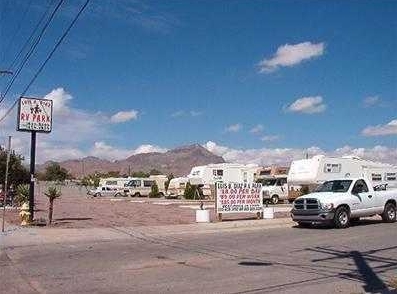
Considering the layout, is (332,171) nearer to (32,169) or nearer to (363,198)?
(363,198)

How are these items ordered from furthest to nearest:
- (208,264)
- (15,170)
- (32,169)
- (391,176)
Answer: (15,170) → (391,176) → (32,169) → (208,264)

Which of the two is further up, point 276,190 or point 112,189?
point 112,189

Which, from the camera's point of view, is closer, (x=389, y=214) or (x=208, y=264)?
(x=208, y=264)

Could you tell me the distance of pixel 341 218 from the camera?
2141 centimetres

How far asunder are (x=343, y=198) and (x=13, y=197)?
23.8 m

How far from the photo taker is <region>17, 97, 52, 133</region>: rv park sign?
915 inches

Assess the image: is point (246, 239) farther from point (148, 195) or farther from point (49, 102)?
point (148, 195)

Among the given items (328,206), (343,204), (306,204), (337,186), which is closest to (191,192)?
(337,186)

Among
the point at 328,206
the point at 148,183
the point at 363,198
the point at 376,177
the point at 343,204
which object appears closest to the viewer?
the point at 328,206

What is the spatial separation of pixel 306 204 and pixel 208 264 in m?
9.90

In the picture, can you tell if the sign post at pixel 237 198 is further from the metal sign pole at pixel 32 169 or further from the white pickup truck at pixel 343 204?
the metal sign pole at pixel 32 169

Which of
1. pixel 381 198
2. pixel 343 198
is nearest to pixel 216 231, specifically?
pixel 343 198

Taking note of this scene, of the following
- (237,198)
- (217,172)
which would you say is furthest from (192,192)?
(237,198)

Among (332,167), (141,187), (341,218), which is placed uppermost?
(332,167)
